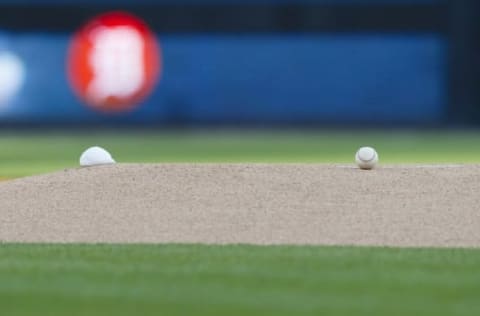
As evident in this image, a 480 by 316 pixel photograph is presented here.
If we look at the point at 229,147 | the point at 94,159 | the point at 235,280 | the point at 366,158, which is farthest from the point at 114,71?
the point at 235,280

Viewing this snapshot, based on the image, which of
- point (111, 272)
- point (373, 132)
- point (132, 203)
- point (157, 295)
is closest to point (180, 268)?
point (111, 272)

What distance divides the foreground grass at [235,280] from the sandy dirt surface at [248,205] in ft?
1.95

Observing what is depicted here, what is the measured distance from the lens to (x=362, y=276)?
31.6 ft

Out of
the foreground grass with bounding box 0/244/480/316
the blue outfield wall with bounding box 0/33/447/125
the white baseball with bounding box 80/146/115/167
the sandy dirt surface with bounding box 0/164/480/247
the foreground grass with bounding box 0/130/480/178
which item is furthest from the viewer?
the blue outfield wall with bounding box 0/33/447/125

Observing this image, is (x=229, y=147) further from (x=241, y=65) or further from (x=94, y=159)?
(x=94, y=159)

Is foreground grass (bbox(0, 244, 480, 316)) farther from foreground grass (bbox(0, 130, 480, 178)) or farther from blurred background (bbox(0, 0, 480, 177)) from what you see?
blurred background (bbox(0, 0, 480, 177))

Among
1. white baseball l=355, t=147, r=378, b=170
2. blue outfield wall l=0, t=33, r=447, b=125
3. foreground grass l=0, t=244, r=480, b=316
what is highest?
blue outfield wall l=0, t=33, r=447, b=125

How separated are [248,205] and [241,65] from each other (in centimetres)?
2084

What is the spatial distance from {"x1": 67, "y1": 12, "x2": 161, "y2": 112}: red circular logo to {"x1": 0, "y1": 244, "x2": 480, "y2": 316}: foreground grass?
21915mm

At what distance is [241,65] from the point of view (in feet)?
110

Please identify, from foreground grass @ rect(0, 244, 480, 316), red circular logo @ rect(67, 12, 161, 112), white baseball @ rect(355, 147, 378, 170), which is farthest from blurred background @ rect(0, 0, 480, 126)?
foreground grass @ rect(0, 244, 480, 316)

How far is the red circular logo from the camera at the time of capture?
1308 inches

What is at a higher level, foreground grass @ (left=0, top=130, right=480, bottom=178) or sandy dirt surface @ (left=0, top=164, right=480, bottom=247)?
foreground grass @ (left=0, top=130, right=480, bottom=178)

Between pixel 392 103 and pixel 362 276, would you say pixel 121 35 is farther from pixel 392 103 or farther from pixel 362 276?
pixel 362 276
